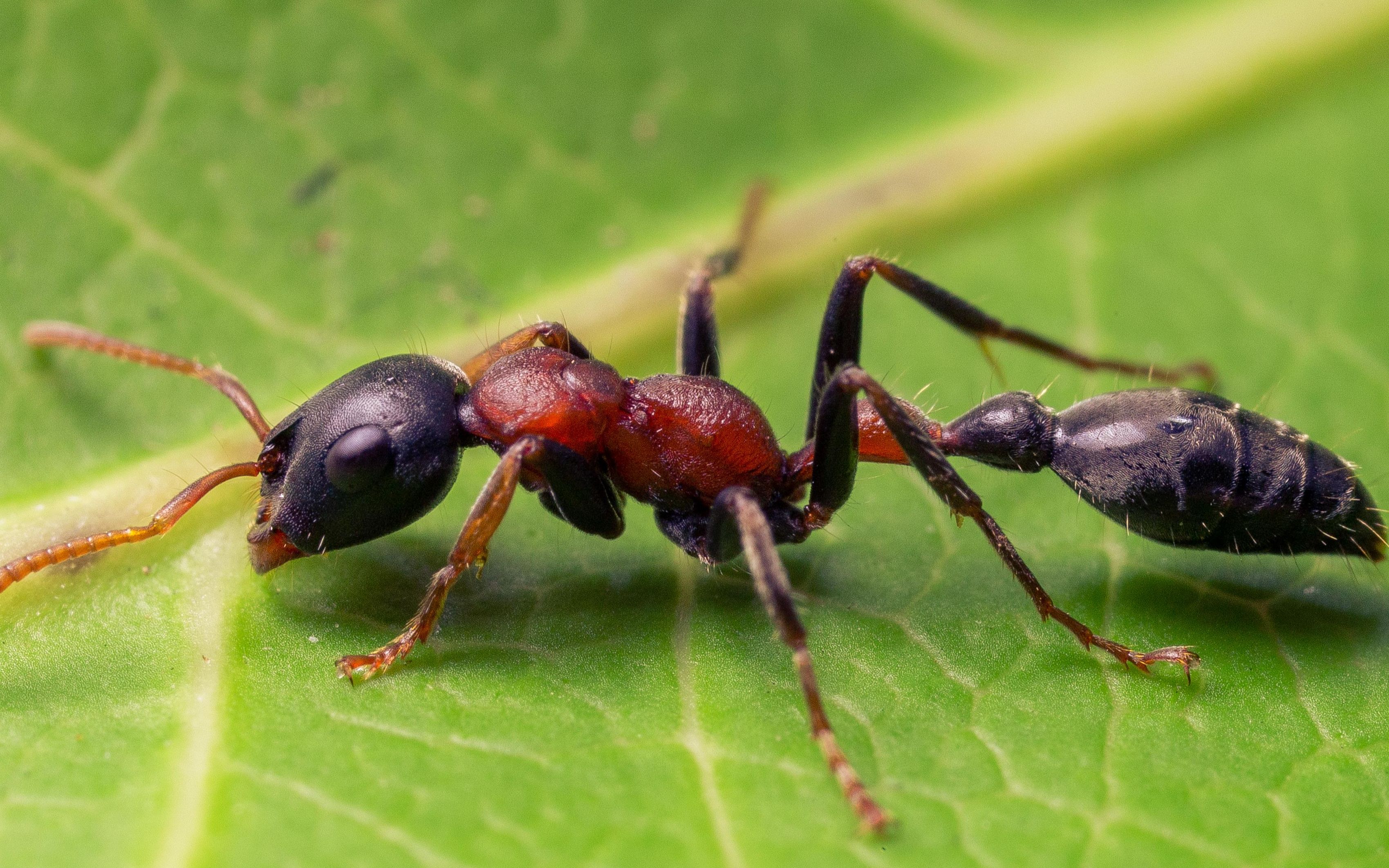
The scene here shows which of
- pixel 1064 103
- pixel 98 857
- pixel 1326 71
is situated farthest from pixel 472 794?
pixel 1326 71

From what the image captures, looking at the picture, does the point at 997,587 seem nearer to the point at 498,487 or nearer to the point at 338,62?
the point at 498,487

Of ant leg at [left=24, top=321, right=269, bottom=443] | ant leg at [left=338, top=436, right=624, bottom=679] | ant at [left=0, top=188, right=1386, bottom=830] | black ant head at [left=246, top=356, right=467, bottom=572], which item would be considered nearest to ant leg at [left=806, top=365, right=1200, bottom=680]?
ant at [left=0, top=188, right=1386, bottom=830]

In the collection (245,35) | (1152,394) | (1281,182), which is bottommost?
(1152,394)

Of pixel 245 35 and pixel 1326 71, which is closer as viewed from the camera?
pixel 245 35

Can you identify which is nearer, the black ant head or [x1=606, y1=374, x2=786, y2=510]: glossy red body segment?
the black ant head

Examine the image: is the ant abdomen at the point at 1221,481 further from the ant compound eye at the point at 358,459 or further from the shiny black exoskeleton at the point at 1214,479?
the ant compound eye at the point at 358,459

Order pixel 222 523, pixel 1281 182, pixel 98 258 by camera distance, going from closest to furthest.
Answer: pixel 222 523
pixel 98 258
pixel 1281 182

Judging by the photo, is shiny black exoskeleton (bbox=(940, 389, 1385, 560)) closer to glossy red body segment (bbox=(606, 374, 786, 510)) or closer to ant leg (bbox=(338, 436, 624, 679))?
glossy red body segment (bbox=(606, 374, 786, 510))
